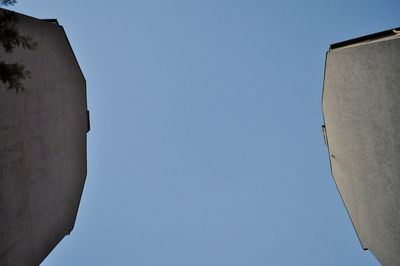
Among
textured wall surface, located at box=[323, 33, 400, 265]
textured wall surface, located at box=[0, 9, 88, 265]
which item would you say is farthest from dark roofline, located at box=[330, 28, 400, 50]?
textured wall surface, located at box=[0, 9, 88, 265]

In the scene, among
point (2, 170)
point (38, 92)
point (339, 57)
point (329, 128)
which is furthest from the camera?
point (329, 128)

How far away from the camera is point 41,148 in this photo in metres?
17.6

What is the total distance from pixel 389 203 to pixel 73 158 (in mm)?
18929

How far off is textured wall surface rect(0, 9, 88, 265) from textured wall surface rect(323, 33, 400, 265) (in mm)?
15496

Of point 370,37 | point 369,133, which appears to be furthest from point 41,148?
point 370,37

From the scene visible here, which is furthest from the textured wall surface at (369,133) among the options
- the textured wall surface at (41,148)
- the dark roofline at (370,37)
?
the textured wall surface at (41,148)

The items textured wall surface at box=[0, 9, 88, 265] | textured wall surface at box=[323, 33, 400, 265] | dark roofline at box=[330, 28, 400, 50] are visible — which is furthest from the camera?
textured wall surface at box=[0, 9, 88, 265]

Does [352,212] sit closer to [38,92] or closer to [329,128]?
[329,128]

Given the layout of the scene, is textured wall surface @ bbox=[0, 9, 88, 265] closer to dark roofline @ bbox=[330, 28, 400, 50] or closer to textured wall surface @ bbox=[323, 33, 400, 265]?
textured wall surface @ bbox=[323, 33, 400, 265]

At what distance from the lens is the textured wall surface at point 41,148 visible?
47.5 ft

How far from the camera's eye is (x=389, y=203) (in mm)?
16203

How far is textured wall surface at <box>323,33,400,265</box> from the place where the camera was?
14.0 metres

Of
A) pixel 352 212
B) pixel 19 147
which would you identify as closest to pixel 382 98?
pixel 352 212

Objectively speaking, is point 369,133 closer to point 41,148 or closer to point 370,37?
point 370,37
